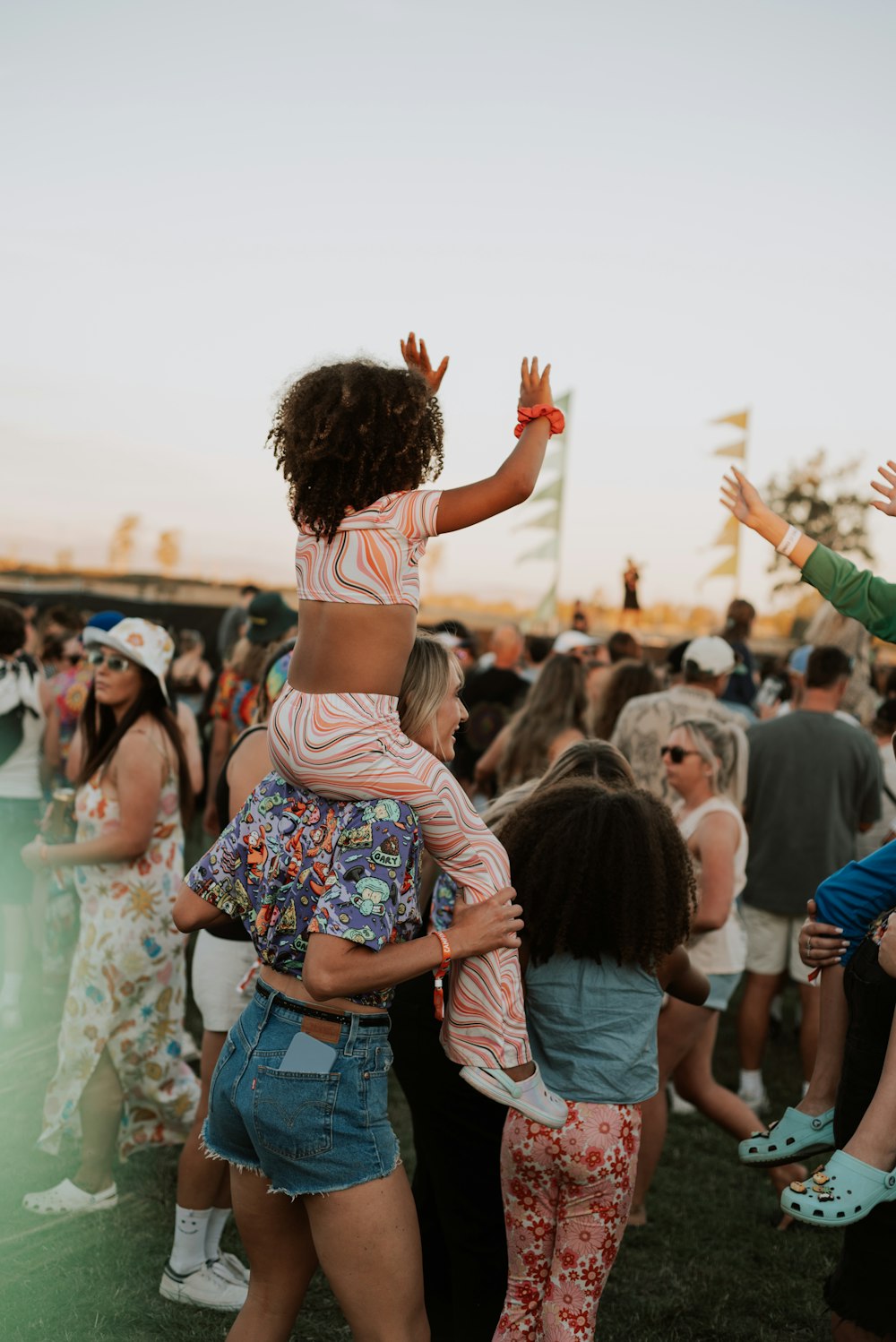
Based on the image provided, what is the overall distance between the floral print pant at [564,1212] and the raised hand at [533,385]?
165 centimetres

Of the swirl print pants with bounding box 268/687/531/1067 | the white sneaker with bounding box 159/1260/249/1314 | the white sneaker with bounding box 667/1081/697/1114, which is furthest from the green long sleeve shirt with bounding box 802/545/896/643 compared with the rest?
the white sneaker with bounding box 667/1081/697/1114

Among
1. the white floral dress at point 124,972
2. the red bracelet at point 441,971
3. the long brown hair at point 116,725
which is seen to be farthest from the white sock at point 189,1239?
the red bracelet at point 441,971

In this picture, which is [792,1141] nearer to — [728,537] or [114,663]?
[114,663]

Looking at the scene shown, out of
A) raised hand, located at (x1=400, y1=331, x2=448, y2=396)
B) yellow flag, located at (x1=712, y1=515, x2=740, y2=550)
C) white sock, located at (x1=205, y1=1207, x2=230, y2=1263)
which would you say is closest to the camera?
raised hand, located at (x1=400, y1=331, x2=448, y2=396)

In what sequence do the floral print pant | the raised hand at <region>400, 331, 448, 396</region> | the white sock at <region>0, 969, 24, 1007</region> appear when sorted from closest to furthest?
the raised hand at <region>400, 331, 448, 396</region> → the floral print pant → the white sock at <region>0, 969, 24, 1007</region>

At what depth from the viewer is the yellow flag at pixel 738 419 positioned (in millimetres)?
11320

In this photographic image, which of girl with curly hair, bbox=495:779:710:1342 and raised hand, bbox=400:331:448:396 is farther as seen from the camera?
girl with curly hair, bbox=495:779:710:1342

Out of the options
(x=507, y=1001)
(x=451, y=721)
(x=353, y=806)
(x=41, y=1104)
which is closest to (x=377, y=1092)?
(x=507, y=1001)

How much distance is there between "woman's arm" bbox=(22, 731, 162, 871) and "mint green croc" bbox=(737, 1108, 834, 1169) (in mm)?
2547

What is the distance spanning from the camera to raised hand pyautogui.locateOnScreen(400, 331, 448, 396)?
2621 mm

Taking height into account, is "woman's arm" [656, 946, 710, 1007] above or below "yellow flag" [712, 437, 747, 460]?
below

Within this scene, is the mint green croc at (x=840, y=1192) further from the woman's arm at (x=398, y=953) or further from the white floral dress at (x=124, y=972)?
the white floral dress at (x=124, y=972)

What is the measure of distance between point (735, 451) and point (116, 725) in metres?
8.21

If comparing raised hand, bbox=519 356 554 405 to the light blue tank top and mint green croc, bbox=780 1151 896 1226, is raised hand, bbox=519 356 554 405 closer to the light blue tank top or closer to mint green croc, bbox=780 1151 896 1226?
the light blue tank top
